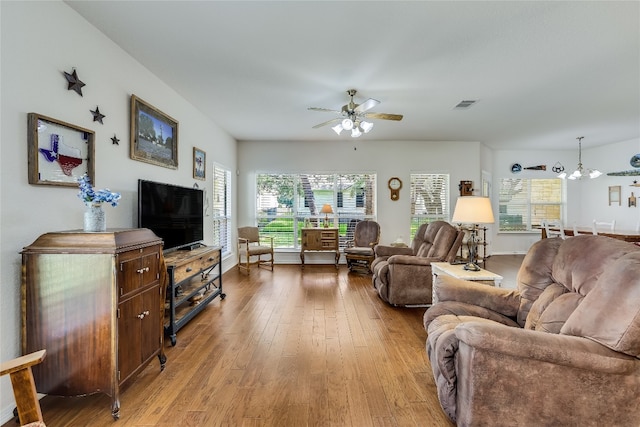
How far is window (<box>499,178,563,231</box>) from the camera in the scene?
7.86m

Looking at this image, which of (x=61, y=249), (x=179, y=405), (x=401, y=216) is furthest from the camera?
(x=401, y=216)

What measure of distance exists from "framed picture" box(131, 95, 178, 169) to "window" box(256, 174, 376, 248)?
295cm

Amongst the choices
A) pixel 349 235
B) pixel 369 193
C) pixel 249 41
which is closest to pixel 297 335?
pixel 249 41

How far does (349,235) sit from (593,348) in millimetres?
5303

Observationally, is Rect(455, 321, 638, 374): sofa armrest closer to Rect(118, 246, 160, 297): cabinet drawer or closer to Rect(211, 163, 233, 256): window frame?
Rect(118, 246, 160, 297): cabinet drawer

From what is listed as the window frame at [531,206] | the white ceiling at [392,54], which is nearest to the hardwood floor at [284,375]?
the white ceiling at [392,54]

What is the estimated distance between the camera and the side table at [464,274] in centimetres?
273

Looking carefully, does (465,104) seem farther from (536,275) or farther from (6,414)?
(6,414)

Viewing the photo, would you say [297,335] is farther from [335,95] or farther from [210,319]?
[335,95]

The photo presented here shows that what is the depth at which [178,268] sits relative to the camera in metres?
2.89

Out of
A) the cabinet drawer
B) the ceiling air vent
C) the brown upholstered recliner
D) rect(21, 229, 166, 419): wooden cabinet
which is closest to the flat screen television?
the cabinet drawer

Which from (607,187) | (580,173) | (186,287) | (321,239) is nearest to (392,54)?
(186,287)

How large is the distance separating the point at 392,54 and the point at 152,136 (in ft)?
8.55

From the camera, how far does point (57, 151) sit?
2104 mm
